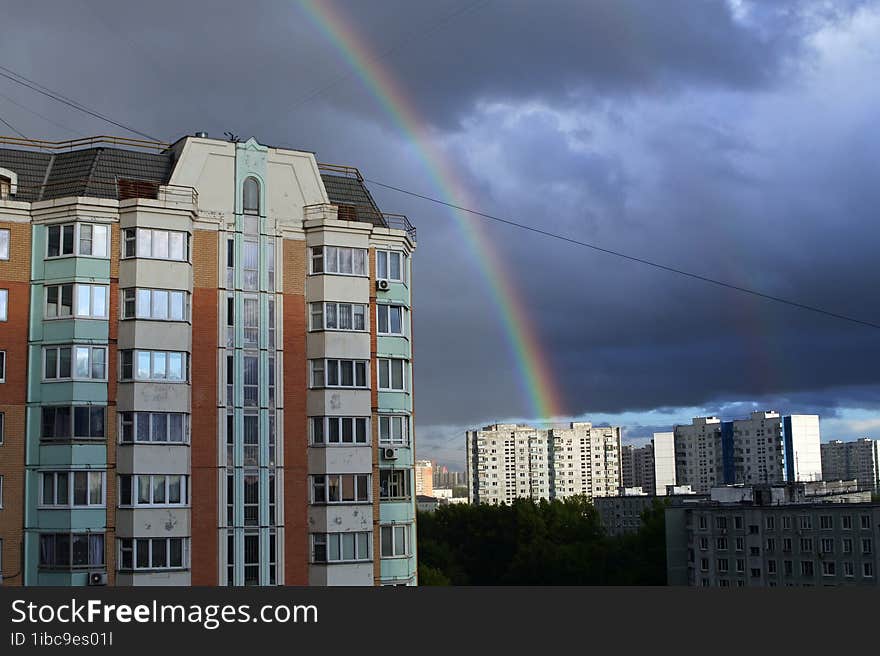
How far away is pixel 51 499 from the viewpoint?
40719mm

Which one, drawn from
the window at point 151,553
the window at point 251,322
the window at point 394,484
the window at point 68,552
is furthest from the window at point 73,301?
the window at point 394,484

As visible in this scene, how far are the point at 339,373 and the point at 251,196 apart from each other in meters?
8.11

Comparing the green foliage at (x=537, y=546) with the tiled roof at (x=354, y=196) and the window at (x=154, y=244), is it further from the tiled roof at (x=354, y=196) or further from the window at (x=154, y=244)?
the window at (x=154, y=244)

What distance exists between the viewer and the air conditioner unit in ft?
132

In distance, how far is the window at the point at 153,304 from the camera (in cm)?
4219

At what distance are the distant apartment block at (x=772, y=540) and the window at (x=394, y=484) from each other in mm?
61407

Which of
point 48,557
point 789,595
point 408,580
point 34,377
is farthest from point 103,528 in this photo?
point 789,595

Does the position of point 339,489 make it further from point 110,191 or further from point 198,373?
point 110,191

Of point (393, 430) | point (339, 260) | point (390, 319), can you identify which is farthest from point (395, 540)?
point (339, 260)

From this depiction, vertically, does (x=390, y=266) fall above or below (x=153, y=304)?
above

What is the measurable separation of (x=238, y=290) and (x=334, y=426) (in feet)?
22.0

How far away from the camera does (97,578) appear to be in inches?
1581

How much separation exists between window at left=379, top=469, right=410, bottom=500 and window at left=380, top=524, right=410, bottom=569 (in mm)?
1274

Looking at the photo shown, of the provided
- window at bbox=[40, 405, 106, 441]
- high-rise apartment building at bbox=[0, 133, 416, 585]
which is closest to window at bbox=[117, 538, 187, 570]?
high-rise apartment building at bbox=[0, 133, 416, 585]
